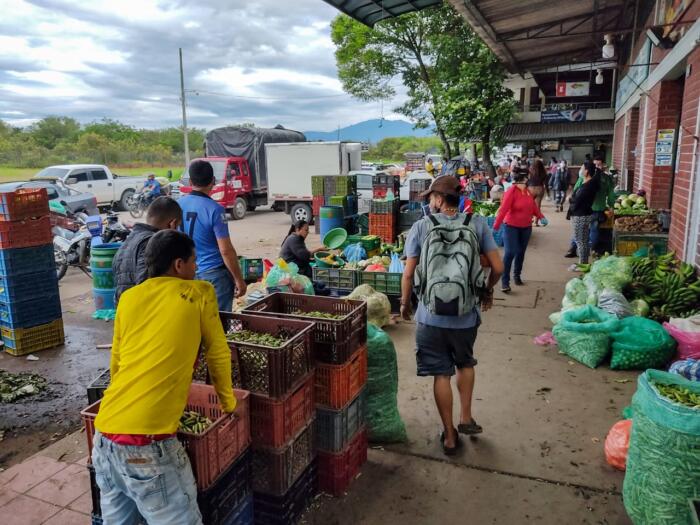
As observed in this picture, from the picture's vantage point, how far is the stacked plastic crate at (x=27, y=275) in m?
5.59

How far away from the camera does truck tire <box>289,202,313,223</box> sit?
16422 mm

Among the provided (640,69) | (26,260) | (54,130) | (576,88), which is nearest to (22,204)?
(26,260)

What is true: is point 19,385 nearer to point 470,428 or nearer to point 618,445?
point 470,428

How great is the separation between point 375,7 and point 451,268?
580 centimetres

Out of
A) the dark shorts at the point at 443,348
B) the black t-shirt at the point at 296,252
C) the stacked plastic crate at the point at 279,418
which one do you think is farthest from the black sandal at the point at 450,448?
the black t-shirt at the point at 296,252

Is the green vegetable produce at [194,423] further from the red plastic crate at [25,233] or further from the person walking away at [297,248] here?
the person walking away at [297,248]

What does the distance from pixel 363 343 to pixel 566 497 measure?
155 centimetres

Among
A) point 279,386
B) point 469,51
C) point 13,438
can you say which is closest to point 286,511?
point 279,386

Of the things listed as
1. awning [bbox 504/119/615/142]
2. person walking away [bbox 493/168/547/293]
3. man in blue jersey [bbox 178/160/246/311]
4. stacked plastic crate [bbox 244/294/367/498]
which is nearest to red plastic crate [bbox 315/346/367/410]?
stacked plastic crate [bbox 244/294/367/498]

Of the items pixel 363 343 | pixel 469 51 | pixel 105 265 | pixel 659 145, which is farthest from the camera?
pixel 469 51

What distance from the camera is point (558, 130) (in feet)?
97.3

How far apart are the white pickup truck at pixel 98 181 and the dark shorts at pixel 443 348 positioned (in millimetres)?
17936

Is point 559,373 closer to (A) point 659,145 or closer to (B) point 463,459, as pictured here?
(B) point 463,459

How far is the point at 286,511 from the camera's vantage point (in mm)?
2852
